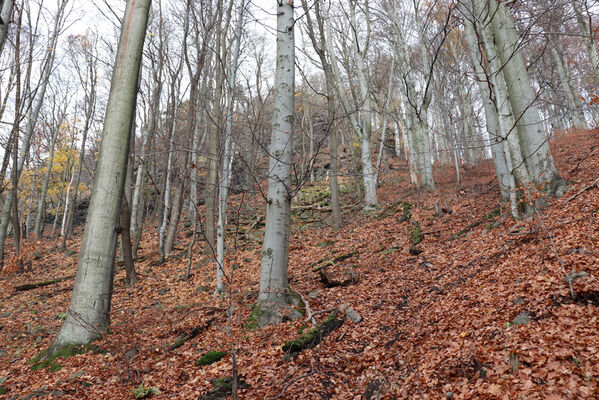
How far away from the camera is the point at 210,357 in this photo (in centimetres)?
373

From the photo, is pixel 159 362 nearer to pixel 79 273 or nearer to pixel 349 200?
pixel 79 273

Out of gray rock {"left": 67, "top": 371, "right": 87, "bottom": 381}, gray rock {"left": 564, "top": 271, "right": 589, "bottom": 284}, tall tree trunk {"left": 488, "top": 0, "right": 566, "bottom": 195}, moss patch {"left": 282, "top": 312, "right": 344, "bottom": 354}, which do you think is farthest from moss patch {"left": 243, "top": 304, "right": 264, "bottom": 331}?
tall tree trunk {"left": 488, "top": 0, "right": 566, "bottom": 195}

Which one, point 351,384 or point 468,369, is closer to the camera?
point 468,369

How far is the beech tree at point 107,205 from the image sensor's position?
4.26 meters

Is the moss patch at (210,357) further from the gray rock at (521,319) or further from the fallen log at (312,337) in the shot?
the gray rock at (521,319)

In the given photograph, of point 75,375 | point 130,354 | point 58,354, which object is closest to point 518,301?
point 130,354

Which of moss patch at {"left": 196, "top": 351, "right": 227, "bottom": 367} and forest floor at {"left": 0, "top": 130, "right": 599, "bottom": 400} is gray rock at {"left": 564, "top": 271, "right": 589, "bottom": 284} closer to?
forest floor at {"left": 0, "top": 130, "right": 599, "bottom": 400}

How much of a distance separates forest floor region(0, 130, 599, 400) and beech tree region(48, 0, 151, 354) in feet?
1.33

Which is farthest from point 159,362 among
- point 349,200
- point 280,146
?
point 349,200

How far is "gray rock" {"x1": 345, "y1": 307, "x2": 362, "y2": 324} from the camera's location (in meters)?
4.21

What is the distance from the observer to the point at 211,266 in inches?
A: 388

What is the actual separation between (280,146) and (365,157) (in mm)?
7921

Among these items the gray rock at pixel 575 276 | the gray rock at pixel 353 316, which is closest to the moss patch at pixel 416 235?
the gray rock at pixel 353 316

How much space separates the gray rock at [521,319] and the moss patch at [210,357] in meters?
3.24
